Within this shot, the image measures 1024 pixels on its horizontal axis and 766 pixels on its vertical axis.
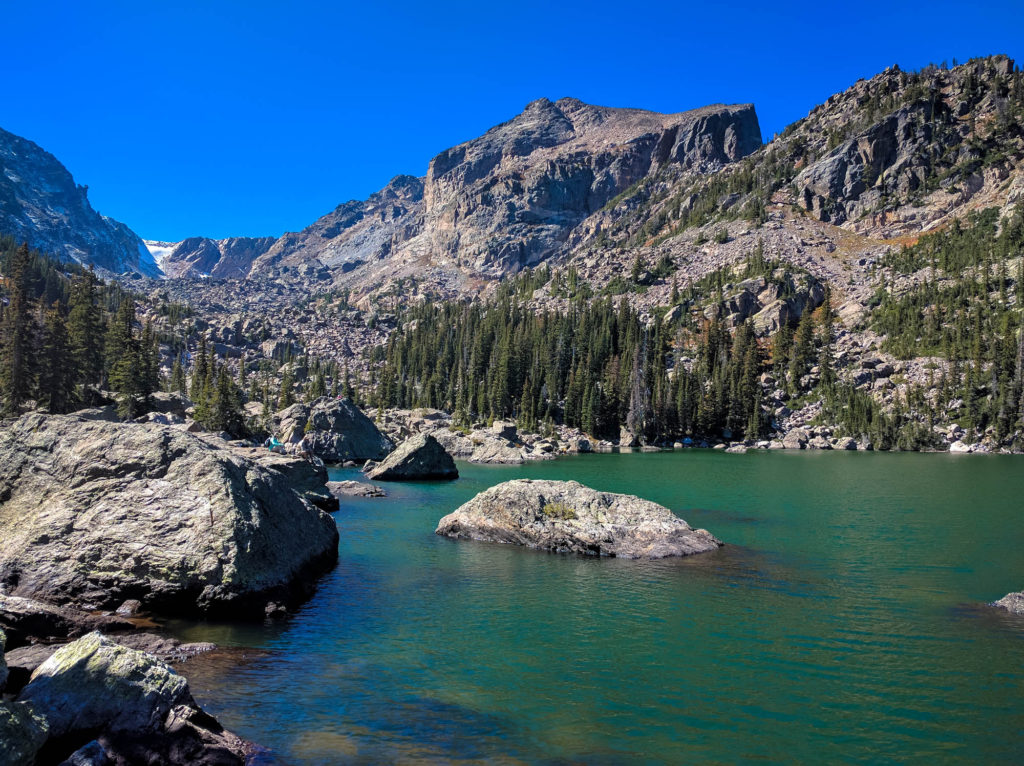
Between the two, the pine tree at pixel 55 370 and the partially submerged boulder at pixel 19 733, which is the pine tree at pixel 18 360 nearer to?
the pine tree at pixel 55 370

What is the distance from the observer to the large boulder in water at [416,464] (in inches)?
2874

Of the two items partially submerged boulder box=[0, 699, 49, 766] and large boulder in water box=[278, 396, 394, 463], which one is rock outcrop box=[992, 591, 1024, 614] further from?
large boulder in water box=[278, 396, 394, 463]

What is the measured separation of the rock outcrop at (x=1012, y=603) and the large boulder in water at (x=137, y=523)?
94.5 feet

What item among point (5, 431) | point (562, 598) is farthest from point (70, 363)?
point (562, 598)

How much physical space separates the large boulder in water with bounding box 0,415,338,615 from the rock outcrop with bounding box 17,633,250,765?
9377 mm

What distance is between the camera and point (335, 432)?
93.8m

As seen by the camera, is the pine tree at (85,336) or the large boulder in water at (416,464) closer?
the large boulder in water at (416,464)

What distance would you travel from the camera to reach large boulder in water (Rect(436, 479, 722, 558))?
35.0 metres

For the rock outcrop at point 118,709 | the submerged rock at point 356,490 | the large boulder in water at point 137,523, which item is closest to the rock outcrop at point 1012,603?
the rock outcrop at point 118,709

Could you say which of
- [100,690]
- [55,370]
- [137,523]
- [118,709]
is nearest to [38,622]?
[137,523]

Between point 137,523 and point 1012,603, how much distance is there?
3456 centimetres

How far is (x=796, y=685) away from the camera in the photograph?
58.5ft

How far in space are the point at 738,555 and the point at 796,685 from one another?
17233 mm

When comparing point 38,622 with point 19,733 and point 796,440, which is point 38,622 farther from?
point 796,440
